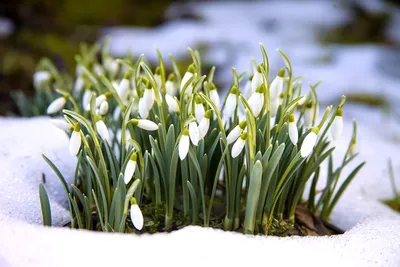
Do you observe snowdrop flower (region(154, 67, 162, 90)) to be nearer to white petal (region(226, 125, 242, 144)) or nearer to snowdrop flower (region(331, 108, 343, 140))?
white petal (region(226, 125, 242, 144))

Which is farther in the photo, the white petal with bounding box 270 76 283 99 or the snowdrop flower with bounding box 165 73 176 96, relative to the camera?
the snowdrop flower with bounding box 165 73 176 96

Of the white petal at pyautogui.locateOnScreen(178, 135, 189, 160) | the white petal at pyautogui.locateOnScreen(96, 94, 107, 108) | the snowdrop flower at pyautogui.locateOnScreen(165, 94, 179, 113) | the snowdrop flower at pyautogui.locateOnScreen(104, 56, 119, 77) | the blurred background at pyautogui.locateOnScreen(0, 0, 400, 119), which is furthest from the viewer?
the blurred background at pyautogui.locateOnScreen(0, 0, 400, 119)

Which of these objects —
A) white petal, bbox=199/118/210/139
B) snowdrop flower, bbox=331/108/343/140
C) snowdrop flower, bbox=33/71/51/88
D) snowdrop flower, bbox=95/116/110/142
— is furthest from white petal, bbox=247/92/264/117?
snowdrop flower, bbox=33/71/51/88

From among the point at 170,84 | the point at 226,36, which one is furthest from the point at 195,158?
the point at 226,36

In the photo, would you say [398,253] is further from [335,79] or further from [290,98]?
[335,79]

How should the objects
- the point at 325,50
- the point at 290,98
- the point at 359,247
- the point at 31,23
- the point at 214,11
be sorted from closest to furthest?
the point at 359,247 < the point at 290,98 < the point at 31,23 < the point at 325,50 < the point at 214,11

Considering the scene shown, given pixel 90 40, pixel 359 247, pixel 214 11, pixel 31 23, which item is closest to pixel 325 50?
pixel 214 11
